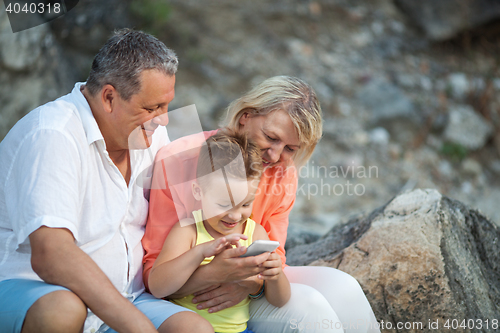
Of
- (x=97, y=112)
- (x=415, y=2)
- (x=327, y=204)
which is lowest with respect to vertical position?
(x=327, y=204)

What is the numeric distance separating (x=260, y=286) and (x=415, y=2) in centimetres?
718

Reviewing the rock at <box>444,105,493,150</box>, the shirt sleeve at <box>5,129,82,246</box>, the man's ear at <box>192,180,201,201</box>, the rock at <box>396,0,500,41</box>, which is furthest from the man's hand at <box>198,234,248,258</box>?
the rock at <box>396,0,500,41</box>

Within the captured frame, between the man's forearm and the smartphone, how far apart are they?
0.50 meters

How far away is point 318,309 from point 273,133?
0.92 m

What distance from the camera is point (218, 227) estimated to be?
6.70 ft

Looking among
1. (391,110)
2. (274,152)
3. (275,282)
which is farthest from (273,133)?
(391,110)

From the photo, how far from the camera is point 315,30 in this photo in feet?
24.6

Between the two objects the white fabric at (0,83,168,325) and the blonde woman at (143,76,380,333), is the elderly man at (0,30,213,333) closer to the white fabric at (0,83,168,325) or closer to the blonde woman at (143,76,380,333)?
the white fabric at (0,83,168,325)

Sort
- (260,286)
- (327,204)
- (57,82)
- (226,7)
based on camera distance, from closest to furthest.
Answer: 1. (260,286)
2. (57,82)
3. (327,204)
4. (226,7)

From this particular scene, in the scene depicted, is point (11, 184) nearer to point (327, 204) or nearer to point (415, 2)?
point (327, 204)

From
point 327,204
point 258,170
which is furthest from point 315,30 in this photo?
point 258,170

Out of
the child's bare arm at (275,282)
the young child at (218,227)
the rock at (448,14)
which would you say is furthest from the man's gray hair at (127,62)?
the rock at (448,14)

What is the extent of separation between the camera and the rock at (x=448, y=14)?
23.7 feet

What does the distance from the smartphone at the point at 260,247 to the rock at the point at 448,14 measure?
6968 mm
